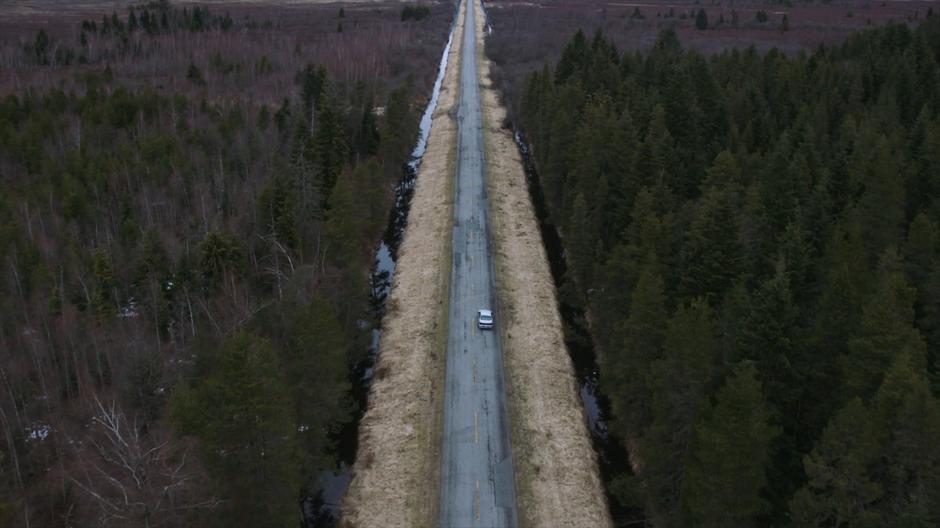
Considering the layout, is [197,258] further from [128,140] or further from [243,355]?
[128,140]

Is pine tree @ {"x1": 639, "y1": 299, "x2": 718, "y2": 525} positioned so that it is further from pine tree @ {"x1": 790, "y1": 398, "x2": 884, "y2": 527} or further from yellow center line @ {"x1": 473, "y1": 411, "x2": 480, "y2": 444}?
yellow center line @ {"x1": 473, "y1": 411, "x2": 480, "y2": 444}

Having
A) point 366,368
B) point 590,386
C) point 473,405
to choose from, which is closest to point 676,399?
point 473,405

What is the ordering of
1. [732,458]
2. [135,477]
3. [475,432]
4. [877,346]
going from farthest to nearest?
[475,432], [877,346], [732,458], [135,477]

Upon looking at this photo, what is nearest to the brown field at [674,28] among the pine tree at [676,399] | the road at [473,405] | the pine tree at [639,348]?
the road at [473,405]

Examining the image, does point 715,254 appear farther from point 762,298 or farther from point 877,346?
Result: point 877,346

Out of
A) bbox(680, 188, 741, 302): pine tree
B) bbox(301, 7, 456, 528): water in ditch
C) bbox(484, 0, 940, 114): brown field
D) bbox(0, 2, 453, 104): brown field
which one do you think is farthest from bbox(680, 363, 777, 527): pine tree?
bbox(484, 0, 940, 114): brown field

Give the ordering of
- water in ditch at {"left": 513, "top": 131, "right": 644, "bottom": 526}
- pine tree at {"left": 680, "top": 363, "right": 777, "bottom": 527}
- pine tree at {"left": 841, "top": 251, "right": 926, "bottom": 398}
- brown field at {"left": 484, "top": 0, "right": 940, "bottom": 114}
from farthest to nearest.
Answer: brown field at {"left": 484, "top": 0, "right": 940, "bottom": 114}
water in ditch at {"left": 513, "top": 131, "right": 644, "bottom": 526}
pine tree at {"left": 841, "top": 251, "right": 926, "bottom": 398}
pine tree at {"left": 680, "top": 363, "right": 777, "bottom": 527}
